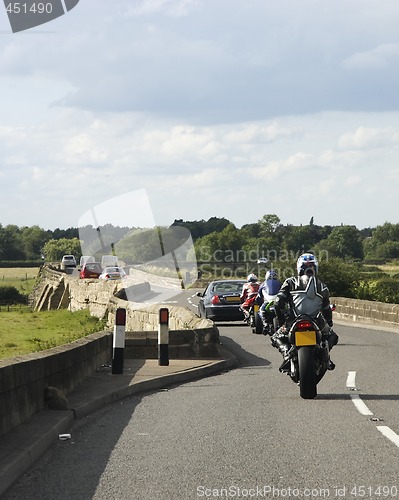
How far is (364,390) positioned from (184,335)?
229 inches

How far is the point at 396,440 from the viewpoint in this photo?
9258 mm

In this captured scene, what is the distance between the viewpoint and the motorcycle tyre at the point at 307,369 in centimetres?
1248

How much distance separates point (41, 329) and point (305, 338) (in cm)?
4161

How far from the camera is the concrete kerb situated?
818 cm

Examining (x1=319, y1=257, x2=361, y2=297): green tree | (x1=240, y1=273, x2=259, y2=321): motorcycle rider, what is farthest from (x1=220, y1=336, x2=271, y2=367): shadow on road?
(x1=319, y1=257, x2=361, y2=297): green tree

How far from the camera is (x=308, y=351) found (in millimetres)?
12516

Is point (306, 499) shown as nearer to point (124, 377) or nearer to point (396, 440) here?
point (396, 440)

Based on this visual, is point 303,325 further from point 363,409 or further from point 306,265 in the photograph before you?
point 363,409

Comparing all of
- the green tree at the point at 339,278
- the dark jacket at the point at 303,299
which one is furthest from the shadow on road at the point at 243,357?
the green tree at the point at 339,278

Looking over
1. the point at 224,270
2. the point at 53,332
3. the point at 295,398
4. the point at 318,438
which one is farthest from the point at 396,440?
the point at 224,270

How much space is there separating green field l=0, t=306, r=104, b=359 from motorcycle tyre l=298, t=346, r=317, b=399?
22688 mm

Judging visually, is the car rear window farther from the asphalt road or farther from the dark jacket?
the dark jacket

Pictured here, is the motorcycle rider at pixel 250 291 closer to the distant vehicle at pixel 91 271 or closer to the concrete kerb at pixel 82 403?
the concrete kerb at pixel 82 403

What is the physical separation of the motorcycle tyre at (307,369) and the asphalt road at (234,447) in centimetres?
20
